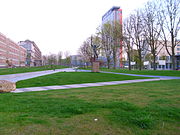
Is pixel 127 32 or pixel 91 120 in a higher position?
pixel 127 32

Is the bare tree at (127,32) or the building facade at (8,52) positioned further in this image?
the building facade at (8,52)

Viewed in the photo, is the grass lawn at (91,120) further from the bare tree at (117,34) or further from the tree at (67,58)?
the tree at (67,58)

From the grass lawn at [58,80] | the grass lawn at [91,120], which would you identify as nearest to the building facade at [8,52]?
the grass lawn at [58,80]

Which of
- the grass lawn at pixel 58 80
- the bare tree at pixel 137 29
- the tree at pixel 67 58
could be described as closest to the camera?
the grass lawn at pixel 58 80

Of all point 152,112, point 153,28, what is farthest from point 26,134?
point 153,28

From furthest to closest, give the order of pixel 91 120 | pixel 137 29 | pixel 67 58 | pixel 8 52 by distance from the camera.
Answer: pixel 67 58 < pixel 8 52 < pixel 137 29 < pixel 91 120

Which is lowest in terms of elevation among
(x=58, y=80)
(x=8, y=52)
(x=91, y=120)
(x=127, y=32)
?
(x=58, y=80)

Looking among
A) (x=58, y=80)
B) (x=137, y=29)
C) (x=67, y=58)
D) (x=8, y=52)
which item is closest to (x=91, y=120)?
(x=58, y=80)

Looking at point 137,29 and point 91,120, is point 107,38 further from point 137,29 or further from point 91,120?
point 91,120

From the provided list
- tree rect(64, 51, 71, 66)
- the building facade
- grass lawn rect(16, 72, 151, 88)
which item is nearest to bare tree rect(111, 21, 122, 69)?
grass lawn rect(16, 72, 151, 88)

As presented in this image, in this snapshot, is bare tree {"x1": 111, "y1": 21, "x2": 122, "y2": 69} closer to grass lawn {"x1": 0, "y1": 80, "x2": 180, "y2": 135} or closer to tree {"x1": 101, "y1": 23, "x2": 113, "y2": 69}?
tree {"x1": 101, "y1": 23, "x2": 113, "y2": 69}

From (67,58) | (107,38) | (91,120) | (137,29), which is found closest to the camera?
(91,120)

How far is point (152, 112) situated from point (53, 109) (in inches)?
112

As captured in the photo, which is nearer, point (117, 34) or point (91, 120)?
point (91, 120)
